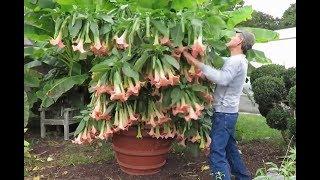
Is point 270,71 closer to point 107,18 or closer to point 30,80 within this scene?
point 107,18

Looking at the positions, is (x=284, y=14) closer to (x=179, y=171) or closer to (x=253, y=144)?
(x=253, y=144)

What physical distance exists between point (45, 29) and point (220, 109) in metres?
2.73

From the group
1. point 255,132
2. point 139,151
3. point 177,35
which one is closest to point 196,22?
point 177,35

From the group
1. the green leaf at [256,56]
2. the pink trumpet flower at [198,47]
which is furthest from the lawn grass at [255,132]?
the pink trumpet flower at [198,47]

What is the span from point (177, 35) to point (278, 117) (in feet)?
6.84

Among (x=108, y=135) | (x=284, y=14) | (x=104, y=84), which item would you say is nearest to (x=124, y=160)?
(x=108, y=135)

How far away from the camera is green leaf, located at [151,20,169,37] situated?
135 inches

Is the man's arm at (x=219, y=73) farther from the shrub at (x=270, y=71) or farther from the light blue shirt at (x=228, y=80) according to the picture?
the shrub at (x=270, y=71)

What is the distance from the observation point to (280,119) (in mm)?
5000

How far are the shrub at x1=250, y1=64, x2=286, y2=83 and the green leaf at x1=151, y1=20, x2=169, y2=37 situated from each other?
8.50ft

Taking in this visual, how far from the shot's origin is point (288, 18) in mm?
14766

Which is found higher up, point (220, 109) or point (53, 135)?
point (220, 109)

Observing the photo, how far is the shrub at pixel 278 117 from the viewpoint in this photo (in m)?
5.00

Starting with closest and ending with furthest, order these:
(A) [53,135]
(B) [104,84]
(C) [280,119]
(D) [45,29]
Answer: (B) [104,84], (C) [280,119], (D) [45,29], (A) [53,135]
